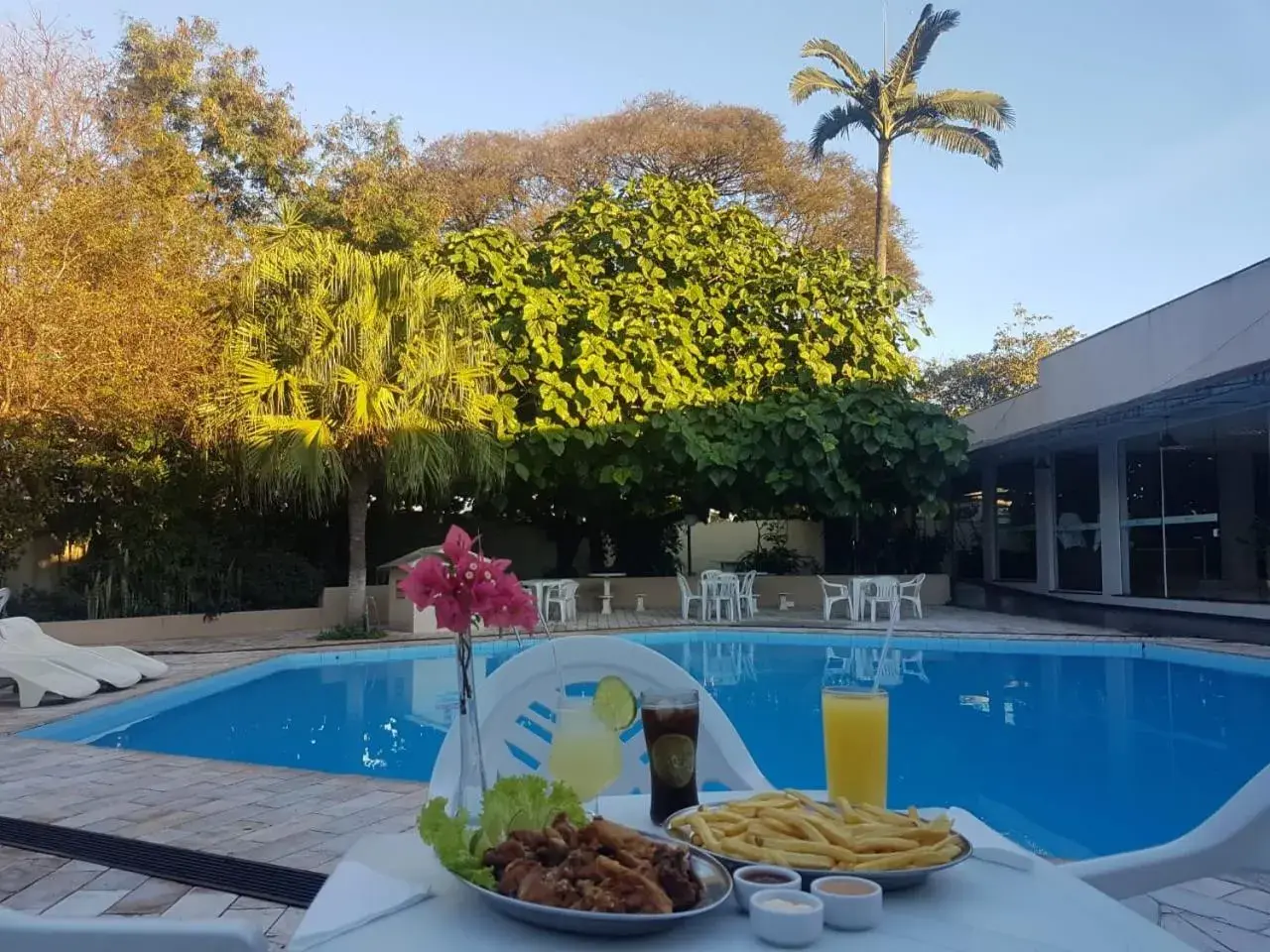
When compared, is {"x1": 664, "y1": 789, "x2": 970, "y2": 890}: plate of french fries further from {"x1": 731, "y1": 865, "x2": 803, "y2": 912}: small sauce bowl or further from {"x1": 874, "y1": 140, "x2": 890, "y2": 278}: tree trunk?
{"x1": 874, "y1": 140, "x2": 890, "y2": 278}: tree trunk

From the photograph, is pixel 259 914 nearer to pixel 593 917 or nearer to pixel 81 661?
pixel 593 917

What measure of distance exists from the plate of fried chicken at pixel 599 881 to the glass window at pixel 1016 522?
15876 millimetres

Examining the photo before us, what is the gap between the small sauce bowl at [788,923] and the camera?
996mm

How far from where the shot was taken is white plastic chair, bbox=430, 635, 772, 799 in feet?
7.12

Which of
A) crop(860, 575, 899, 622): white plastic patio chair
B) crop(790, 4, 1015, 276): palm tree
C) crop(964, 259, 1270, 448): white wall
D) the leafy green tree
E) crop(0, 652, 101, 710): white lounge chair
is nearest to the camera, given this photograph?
crop(0, 652, 101, 710): white lounge chair

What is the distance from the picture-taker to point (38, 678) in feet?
22.0

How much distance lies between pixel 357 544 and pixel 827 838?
1097 cm

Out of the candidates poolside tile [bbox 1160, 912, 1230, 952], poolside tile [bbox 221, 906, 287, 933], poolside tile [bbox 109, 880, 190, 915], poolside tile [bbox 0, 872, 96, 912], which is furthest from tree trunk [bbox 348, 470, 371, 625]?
poolside tile [bbox 1160, 912, 1230, 952]

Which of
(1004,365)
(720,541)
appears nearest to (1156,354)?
(720,541)

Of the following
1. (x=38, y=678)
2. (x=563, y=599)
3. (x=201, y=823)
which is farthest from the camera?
(x=563, y=599)

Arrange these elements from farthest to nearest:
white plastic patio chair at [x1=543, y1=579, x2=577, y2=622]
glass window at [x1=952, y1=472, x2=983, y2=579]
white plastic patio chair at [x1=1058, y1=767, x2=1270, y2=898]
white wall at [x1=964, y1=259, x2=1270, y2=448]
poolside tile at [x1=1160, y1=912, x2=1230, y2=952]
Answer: glass window at [x1=952, y1=472, x2=983, y2=579] < white plastic patio chair at [x1=543, y1=579, x2=577, y2=622] < white wall at [x1=964, y1=259, x2=1270, y2=448] < poolside tile at [x1=1160, y1=912, x2=1230, y2=952] < white plastic patio chair at [x1=1058, y1=767, x2=1270, y2=898]

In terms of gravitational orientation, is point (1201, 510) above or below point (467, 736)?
above

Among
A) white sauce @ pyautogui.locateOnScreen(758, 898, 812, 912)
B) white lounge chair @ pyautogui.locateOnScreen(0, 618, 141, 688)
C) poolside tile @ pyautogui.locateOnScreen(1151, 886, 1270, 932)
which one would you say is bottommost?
poolside tile @ pyautogui.locateOnScreen(1151, 886, 1270, 932)

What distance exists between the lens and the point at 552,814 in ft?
4.10
